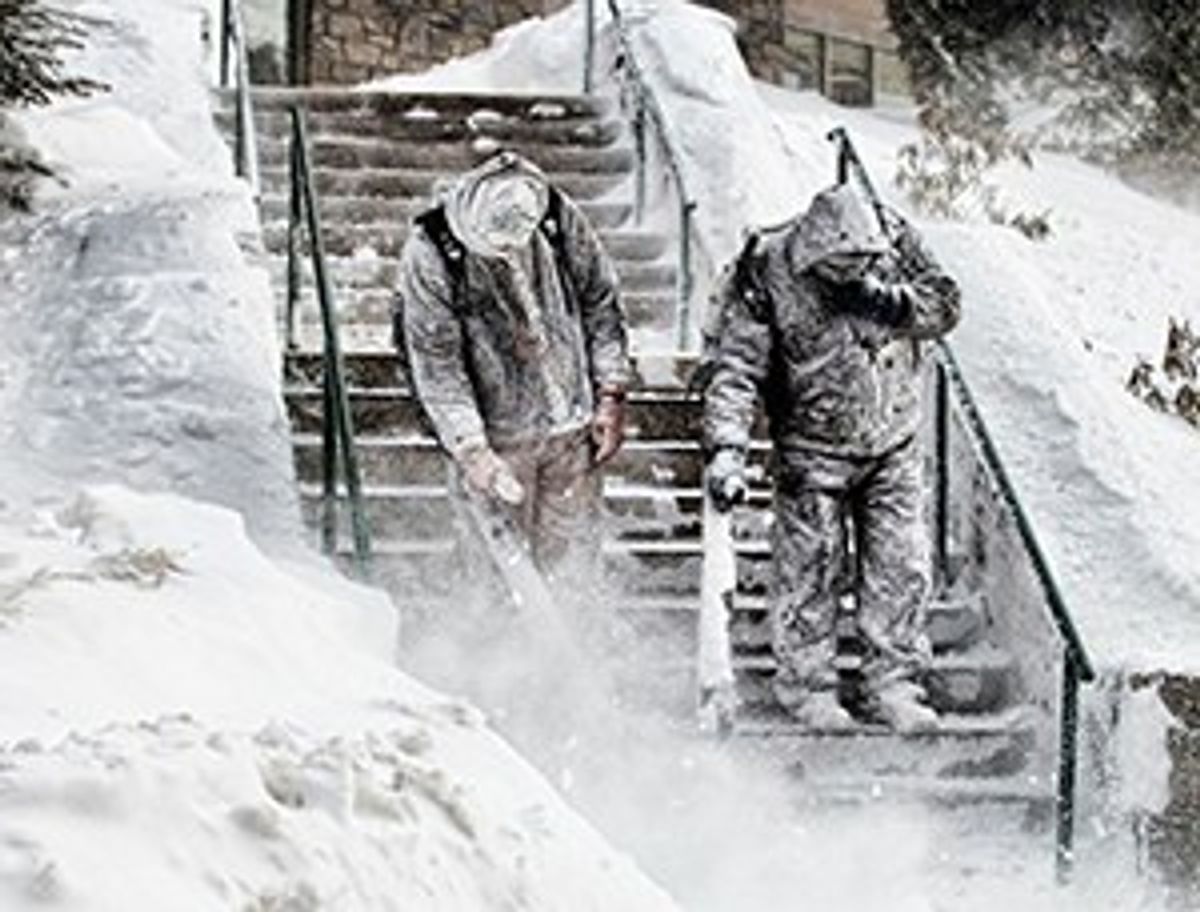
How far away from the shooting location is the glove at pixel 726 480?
825 cm

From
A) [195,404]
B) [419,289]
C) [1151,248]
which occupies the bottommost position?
[1151,248]

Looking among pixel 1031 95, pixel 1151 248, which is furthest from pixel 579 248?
pixel 1031 95

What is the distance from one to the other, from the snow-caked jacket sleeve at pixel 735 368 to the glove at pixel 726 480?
29 mm

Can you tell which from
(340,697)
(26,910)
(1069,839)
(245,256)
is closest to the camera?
(26,910)

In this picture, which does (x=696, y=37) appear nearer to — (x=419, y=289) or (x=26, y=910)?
(x=419, y=289)

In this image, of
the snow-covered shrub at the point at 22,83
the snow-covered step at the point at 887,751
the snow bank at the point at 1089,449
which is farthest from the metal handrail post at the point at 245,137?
the snow-covered step at the point at 887,751

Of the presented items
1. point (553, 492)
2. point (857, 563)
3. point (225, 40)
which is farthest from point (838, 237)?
point (225, 40)

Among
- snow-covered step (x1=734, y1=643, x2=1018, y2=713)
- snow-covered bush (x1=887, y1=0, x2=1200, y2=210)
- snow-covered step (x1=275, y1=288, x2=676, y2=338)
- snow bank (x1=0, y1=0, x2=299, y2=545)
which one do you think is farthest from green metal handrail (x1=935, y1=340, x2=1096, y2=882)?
snow-covered bush (x1=887, y1=0, x2=1200, y2=210)

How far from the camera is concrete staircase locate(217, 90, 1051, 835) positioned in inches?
335

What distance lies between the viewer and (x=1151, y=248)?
15.5 m

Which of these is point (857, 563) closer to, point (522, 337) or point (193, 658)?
point (522, 337)

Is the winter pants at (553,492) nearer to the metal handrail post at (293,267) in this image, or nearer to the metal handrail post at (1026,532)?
the metal handrail post at (1026,532)

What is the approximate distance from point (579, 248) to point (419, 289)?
0.48m

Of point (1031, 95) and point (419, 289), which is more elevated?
point (419, 289)
